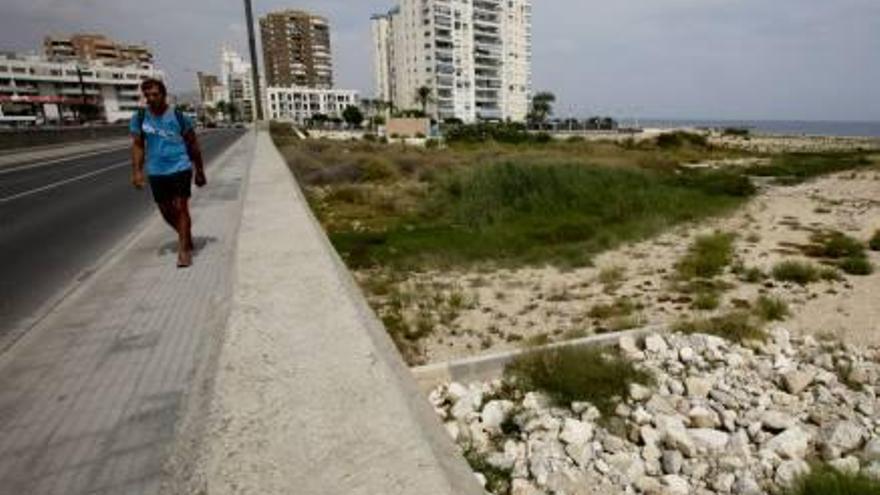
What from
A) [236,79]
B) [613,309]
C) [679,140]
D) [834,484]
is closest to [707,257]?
[613,309]

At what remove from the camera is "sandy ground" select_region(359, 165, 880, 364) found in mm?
6887

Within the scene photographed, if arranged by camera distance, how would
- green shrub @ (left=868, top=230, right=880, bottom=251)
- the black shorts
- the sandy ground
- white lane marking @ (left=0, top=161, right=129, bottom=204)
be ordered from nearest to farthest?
1. the black shorts
2. the sandy ground
3. green shrub @ (left=868, top=230, right=880, bottom=251)
4. white lane marking @ (left=0, top=161, right=129, bottom=204)

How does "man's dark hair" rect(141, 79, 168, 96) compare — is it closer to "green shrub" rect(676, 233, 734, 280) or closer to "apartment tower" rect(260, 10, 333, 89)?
"green shrub" rect(676, 233, 734, 280)

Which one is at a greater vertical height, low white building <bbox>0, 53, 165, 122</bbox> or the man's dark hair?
low white building <bbox>0, 53, 165, 122</bbox>

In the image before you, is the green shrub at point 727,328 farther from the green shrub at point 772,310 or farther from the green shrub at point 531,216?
the green shrub at point 531,216

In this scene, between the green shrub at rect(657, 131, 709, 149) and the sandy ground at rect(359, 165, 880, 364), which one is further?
the green shrub at rect(657, 131, 709, 149)

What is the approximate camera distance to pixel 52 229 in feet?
31.4

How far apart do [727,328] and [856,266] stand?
471 centimetres

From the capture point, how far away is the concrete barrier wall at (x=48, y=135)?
27.5m

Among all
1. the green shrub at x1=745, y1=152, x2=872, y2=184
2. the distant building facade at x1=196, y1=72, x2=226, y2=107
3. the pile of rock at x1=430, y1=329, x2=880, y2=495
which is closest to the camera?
the pile of rock at x1=430, y1=329, x2=880, y2=495

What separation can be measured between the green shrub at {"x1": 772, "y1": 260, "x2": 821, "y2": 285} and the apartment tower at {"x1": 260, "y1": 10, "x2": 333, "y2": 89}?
14690 centimetres

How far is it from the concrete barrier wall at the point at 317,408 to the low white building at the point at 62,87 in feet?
294

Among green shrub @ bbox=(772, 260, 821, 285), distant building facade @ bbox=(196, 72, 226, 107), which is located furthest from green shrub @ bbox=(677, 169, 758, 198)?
distant building facade @ bbox=(196, 72, 226, 107)

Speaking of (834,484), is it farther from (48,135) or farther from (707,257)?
(48,135)
